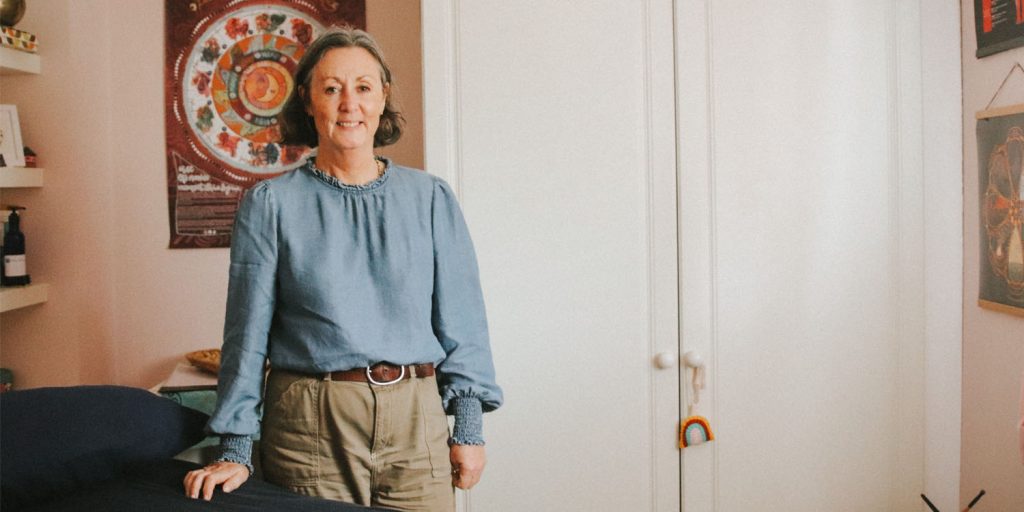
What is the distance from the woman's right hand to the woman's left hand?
41cm

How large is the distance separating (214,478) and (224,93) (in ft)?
5.60

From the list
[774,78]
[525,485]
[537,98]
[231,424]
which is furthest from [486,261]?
[774,78]

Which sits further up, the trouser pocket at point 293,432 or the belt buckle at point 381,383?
the belt buckle at point 381,383

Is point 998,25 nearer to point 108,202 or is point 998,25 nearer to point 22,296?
point 108,202

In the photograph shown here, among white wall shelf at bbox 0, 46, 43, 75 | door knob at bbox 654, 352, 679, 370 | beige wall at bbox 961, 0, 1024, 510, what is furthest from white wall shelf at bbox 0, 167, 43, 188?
beige wall at bbox 961, 0, 1024, 510

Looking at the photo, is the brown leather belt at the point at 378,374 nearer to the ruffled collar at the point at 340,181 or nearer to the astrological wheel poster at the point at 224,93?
the ruffled collar at the point at 340,181

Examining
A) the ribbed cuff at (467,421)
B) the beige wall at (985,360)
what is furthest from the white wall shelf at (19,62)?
the beige wall at (985,360)

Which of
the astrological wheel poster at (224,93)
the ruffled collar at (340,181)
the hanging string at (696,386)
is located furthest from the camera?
the astrological wheel poster at (224,93)

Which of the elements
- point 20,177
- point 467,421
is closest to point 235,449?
point 467,421

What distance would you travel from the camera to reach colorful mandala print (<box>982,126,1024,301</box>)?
6.49ft

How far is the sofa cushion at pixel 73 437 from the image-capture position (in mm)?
1289

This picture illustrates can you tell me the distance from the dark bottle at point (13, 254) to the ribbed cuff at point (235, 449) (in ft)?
4.90

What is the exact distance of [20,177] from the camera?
2480mm

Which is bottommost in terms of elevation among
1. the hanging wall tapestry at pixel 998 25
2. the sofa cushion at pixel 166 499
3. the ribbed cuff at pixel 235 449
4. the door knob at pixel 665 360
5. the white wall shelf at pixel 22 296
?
the sofa cushion at pixel 166 499
